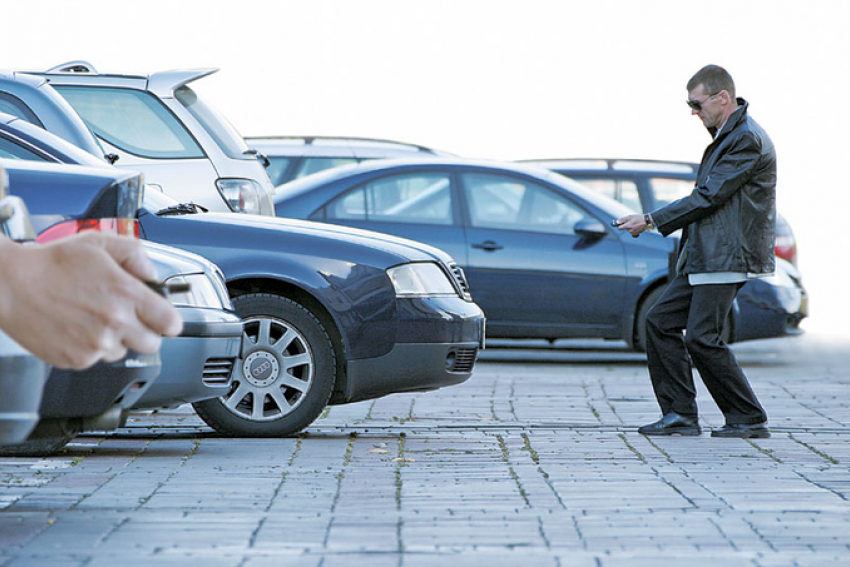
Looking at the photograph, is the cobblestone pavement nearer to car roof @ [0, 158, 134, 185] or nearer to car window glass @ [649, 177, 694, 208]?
car roof @ [0, 158, 134, 185]

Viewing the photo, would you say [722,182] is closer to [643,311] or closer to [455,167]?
[643,311]

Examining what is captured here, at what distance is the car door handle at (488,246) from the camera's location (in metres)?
12.4

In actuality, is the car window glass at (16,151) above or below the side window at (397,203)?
above

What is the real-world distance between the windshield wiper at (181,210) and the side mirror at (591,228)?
4611 millimetres

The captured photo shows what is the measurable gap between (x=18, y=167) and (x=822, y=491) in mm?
3130

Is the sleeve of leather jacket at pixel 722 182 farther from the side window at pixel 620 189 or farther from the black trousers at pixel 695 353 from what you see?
the side window at pixel 620 189

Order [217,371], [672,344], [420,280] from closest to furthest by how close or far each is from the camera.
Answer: [217,371] → [420,280] → [672,344]

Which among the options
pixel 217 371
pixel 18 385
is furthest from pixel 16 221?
pixel 217 371

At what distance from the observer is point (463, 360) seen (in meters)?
8.16

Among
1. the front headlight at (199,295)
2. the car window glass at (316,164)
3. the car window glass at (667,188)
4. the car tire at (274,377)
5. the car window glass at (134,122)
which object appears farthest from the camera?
Answer: the car window glass at (316,164)

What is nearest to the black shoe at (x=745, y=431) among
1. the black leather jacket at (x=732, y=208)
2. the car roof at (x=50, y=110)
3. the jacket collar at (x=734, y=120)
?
the black leather jacket at (x=732, y=208)

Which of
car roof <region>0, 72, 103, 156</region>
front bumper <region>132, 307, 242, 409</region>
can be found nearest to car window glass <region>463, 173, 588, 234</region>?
car roof <region>0, 72, 103, 156</region>

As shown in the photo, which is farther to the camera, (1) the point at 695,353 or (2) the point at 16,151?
(1) the point at 695,353

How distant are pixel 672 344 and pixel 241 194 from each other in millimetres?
3656
